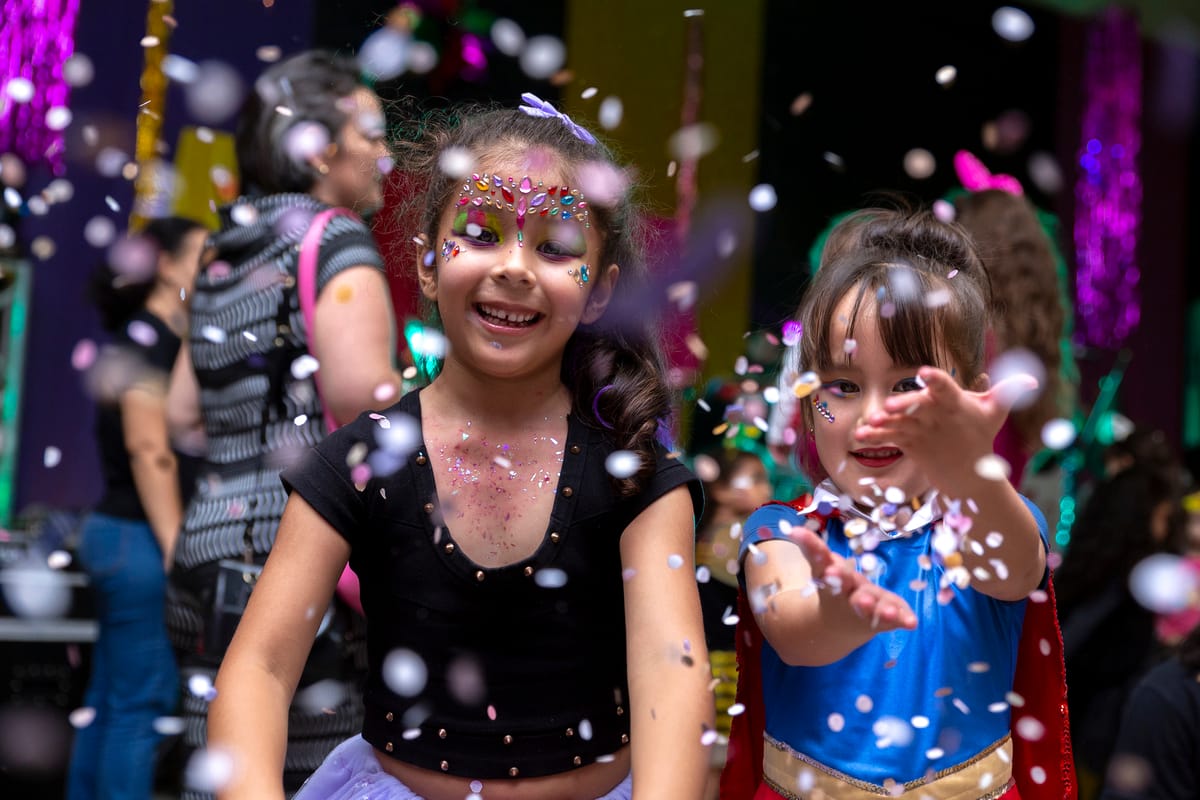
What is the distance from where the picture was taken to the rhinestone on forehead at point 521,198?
140 centimetres

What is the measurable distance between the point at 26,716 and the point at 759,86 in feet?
9.82

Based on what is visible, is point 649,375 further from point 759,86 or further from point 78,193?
point 759,86

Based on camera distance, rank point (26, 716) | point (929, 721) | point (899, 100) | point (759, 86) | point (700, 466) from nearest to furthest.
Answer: point (929, 721)
point (700, 466)
point (26, 716)
point (759, 86)
point (899, 100)

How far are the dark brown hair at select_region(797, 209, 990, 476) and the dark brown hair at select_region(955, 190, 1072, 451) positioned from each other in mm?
818

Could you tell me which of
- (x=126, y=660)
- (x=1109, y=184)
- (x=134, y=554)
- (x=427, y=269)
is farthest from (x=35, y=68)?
(x=1109, y=184)

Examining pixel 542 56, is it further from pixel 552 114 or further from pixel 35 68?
pixel 552 114

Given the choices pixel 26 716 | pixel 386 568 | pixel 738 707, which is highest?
pixel 386 568

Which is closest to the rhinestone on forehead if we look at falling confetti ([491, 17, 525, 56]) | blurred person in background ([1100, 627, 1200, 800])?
blurred person in background ([1100, 627, 1200, 800])

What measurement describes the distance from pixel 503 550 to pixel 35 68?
2.58m

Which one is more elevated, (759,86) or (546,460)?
(546,460)

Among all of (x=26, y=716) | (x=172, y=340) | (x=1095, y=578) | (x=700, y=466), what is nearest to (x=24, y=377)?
(x=26, y=716)

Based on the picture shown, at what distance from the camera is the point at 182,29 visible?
3.16 metres

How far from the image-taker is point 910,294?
140 cm

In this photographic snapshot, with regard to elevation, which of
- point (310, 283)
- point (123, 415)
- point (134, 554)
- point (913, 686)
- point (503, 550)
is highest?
point (310, 283)
